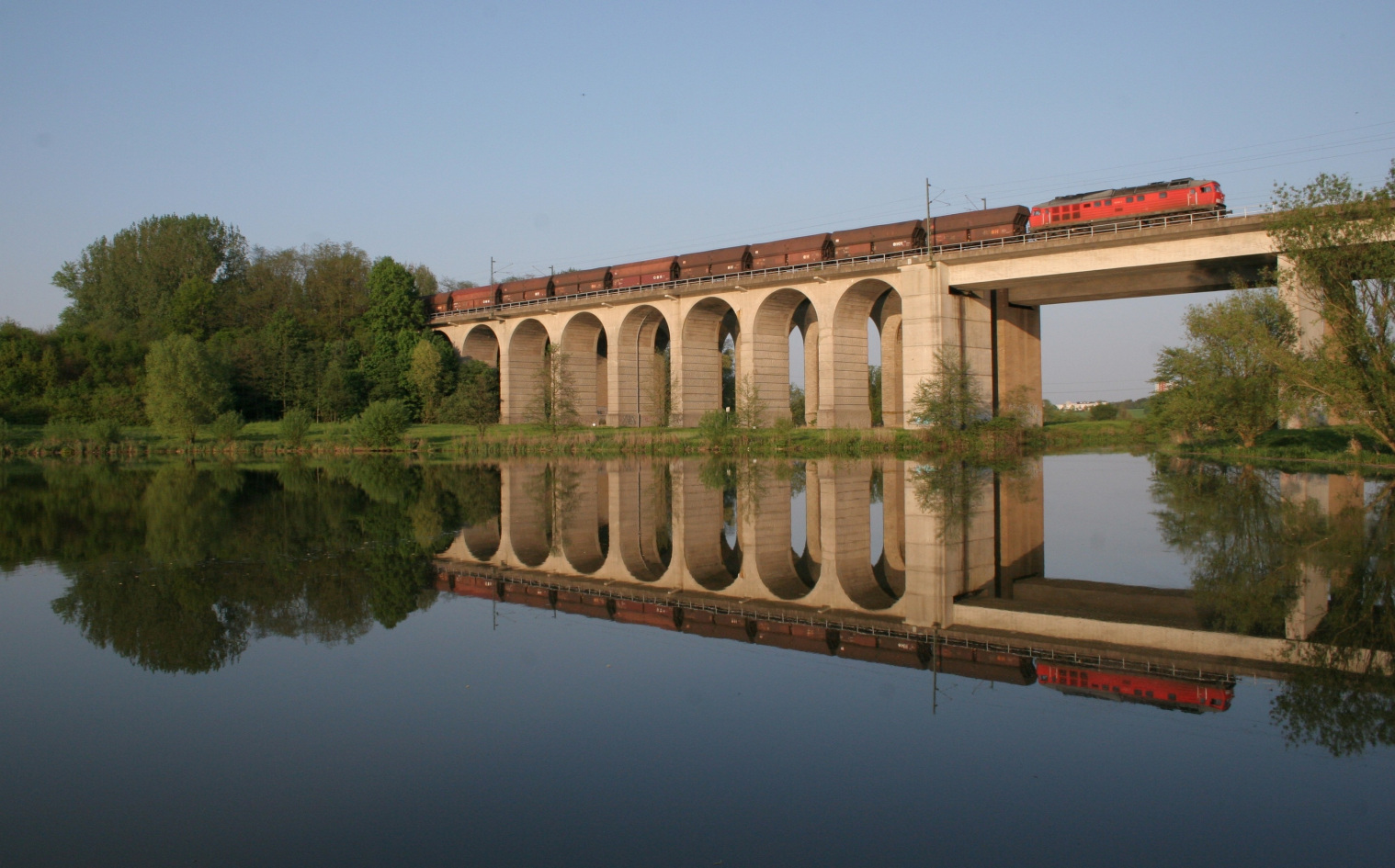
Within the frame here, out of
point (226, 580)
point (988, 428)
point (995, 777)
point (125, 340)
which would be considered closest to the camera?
point (995, 777)

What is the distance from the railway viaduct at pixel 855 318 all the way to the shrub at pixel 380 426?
1211 cm

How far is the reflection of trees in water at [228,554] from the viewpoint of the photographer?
300 inches

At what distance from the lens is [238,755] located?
15.4ft

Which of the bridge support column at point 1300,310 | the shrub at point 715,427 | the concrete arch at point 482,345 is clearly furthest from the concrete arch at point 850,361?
the concrete arch at point 482,345

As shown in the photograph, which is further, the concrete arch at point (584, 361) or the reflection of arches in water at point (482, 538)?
the concrete arch at point (584, 361)

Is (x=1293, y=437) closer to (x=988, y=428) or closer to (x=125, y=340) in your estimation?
(x=988, y=428)

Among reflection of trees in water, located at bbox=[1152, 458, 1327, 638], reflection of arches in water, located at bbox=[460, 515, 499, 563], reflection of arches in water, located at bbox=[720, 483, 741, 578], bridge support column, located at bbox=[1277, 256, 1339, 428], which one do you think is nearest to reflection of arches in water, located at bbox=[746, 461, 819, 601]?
reflection of arches in water, located at bbox=[720, 483, 741, 578]

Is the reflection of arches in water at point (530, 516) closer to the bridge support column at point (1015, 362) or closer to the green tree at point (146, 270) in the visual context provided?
the bridge support column at point (1015, 362)

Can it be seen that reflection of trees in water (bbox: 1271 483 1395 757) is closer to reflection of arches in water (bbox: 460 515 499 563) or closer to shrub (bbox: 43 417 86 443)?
reflection of arches in water (bbox: 460 515 499 563)

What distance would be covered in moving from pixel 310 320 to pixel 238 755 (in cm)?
6148

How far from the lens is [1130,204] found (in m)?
32.2

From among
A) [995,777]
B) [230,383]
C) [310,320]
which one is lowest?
[995,777]

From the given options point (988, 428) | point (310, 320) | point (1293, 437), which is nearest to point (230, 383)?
point (310, 320)

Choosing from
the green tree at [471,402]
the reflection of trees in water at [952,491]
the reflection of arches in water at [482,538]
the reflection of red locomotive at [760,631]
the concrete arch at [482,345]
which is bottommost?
the reflection of red locomotive at [760,631]
